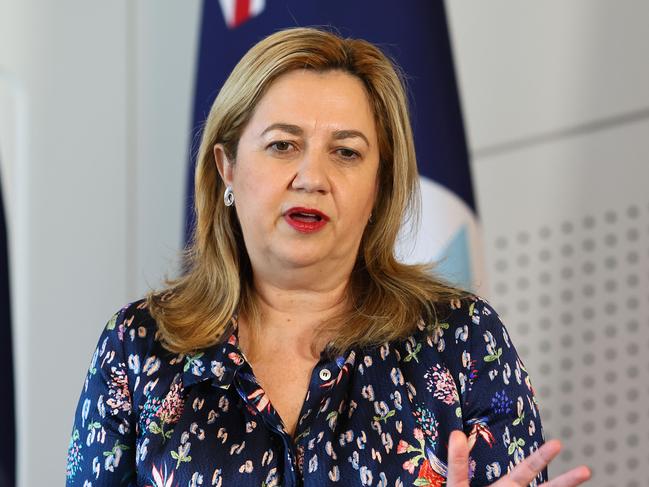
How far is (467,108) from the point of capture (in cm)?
329

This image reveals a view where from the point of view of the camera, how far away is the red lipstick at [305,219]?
179 centimetres

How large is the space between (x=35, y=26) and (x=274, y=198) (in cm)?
170

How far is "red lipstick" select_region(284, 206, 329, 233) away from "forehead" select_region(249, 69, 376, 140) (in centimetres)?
14

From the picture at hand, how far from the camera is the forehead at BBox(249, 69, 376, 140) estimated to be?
182cm

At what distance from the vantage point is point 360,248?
199cm

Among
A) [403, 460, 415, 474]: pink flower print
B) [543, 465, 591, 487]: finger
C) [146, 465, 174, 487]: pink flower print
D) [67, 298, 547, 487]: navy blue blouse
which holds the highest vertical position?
[67, 298, 547, 487]: navy blue blouse

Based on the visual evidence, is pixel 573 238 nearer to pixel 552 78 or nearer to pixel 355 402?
pixel 552 78

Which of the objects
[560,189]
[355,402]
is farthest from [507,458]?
[560,189]

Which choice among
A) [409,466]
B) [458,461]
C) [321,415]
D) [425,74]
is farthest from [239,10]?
[458,461]

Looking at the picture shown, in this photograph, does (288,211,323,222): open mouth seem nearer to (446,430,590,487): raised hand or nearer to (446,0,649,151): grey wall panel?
(446,430,590,487): raised hand

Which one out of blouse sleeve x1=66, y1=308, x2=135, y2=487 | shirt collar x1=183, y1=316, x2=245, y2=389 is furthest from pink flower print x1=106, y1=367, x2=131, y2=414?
shirt collar x1=183, y1=316, x2=245, y2=389

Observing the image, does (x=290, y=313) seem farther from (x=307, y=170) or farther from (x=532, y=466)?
→ (x=532, y=466)

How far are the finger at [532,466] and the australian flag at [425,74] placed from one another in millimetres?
1248

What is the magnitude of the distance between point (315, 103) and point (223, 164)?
25cm
